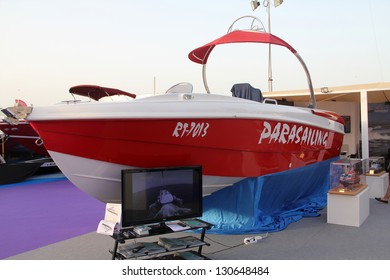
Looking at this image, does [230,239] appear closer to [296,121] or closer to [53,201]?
[296,121]

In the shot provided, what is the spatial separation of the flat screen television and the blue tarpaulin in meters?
1.04

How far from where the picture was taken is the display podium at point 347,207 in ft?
15.1

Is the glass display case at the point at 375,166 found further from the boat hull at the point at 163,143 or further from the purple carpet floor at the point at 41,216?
the purple carpet floor at the point at 41,216

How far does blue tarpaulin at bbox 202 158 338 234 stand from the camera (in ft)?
14.1

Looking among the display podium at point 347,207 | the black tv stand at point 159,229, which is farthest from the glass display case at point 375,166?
the black tv stand at point 159,229

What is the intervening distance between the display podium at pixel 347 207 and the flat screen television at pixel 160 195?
7.18ft

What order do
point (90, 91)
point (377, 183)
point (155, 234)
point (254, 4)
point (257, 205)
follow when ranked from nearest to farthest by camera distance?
point (155, 234) → point (257, 205) → point (90, 91) → point (377, 183) → point (254, 4)

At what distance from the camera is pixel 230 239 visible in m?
4.12

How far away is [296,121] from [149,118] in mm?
2019

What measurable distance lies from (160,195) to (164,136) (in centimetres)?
55

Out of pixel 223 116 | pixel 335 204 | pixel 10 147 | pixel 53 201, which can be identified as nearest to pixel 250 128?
pixel 223 116

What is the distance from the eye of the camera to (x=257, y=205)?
171 inches

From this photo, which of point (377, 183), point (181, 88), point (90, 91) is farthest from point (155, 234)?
point (377, 183)

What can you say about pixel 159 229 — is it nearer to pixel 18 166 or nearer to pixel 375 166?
pixel 375 166
